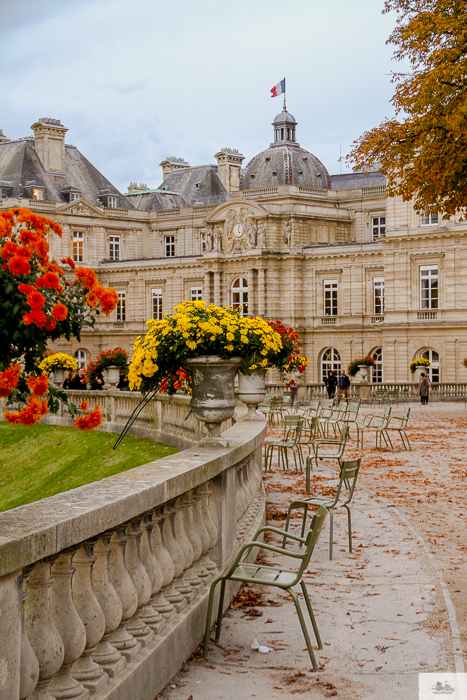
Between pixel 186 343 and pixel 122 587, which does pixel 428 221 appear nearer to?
pixel 186 343

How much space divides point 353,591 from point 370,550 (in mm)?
1386

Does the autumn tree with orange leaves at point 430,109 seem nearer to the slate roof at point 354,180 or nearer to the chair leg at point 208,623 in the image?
the chair leg at point 208,623

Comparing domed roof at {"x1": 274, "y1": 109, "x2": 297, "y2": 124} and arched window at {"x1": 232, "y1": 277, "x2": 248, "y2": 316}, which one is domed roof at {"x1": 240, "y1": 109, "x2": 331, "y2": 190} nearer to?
domed roof at {"x1": 274, "y1": 109, "x2": 297, "y2": 124}

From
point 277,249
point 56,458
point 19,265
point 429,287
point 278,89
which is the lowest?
point 56,458

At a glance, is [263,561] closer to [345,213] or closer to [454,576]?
[454,576]

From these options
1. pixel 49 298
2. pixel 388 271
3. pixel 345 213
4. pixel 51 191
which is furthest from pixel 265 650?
pixel 51 191

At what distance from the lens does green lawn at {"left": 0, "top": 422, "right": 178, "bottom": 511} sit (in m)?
16.6

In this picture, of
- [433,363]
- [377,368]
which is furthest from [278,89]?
[433,363]

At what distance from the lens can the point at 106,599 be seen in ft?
11.3

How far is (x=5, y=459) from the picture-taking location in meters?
21.6

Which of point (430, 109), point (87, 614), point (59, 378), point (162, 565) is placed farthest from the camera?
point (59, 378)

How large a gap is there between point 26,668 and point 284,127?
54349 millimetres

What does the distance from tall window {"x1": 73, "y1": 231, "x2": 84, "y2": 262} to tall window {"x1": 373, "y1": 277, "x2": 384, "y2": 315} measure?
761 inches

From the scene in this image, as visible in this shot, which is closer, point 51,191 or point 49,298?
point 49,298
